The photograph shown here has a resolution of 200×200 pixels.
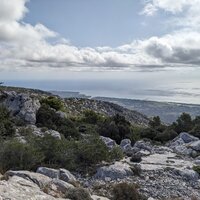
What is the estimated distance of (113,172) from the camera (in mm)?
26484

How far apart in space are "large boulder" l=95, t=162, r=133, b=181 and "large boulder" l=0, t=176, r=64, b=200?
362 inches

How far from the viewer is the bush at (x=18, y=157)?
953 inches

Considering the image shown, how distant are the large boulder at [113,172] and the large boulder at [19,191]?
9.19 metres

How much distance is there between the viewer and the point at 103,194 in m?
21.7

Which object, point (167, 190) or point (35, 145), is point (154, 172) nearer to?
point (167, 190)

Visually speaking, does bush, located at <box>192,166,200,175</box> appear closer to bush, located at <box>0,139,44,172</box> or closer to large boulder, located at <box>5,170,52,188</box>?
bush, located at <box>0,139,44,172</box>

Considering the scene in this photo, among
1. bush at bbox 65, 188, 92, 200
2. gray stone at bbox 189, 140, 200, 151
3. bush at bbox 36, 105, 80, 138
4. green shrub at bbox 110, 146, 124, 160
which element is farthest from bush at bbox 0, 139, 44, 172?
gray stone at bbox 189, 140, 200, 151

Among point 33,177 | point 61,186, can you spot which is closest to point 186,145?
point 61,186

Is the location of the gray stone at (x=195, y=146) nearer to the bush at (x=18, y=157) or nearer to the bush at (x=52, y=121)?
the bush at (x=52, y=121)

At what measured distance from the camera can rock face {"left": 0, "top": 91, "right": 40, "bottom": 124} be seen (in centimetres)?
5220

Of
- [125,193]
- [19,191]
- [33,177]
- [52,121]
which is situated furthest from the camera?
[52,121]

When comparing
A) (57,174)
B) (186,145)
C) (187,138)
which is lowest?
(186,145)

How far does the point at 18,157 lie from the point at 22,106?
1238 inches

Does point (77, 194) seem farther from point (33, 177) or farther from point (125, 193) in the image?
point (125, 193)
